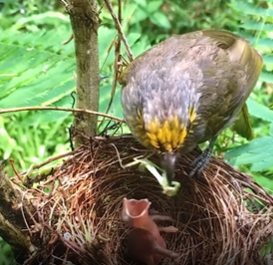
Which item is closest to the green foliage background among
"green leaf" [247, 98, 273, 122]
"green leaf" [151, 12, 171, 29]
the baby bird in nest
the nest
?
"green leaf" [247, 98, 273, 122]

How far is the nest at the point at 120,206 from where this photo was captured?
193 cm

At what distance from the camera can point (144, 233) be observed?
195cm

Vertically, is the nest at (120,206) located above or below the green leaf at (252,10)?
below

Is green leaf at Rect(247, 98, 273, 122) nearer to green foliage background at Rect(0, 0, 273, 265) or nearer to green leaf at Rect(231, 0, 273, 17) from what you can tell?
green foliage background at Rect(0, 0, 273, 265)

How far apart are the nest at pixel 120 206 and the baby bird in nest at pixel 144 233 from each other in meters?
0.07

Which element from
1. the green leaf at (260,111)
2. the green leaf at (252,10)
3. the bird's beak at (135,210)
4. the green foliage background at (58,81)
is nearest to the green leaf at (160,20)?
the green foliage background at (58,81)

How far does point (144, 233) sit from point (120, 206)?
0.31 metres

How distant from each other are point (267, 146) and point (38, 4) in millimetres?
2340

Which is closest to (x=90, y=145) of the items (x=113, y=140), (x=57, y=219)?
(x=113, y=140)

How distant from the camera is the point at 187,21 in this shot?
4.51 m

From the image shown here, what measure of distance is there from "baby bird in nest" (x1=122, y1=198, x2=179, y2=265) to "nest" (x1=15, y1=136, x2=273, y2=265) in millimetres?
68

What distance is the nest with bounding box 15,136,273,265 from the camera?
1930 mm

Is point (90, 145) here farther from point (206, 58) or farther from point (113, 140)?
point (206, 58)

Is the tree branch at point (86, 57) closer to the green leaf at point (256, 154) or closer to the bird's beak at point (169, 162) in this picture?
the bird's beak at point (169, 162)
